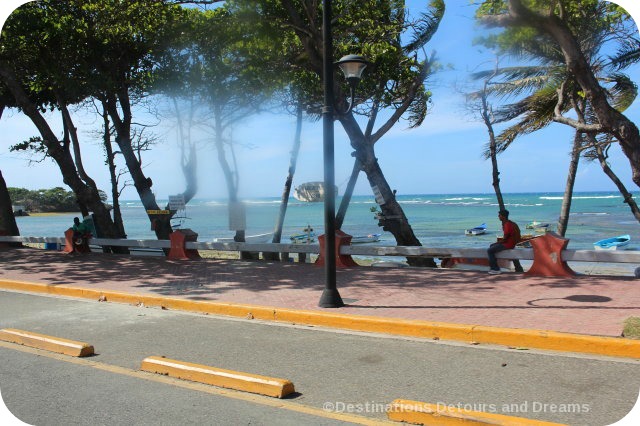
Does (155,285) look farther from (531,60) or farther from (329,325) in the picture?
(531,60)

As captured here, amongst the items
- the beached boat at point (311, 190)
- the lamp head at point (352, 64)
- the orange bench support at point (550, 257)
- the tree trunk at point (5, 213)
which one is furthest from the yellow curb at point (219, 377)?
the beached boat at point (311, 190)

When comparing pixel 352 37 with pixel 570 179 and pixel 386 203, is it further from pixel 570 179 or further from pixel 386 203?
pixel 570 179

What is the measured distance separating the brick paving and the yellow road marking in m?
3.03

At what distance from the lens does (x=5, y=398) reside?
4.68m

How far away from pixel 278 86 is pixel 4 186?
11.0 meters

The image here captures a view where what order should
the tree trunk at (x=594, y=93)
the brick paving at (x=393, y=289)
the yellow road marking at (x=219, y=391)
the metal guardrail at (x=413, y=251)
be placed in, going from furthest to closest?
the metal guardrail at (x=413, y=251) < the tree trunk at (x=594, y=93) < the brick paving at (x=393, y=289) < the yellow road marking at (x=219, y=391)

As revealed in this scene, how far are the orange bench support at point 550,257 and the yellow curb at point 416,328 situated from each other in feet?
14.6

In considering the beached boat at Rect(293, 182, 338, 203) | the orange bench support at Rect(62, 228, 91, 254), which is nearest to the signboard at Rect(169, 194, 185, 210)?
the orange bench support at Rect(62, 228, 91, 254)

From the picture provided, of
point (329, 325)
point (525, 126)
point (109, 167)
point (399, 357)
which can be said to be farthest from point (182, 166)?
point (399, 357)

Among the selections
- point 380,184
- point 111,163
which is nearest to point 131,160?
point 111,163

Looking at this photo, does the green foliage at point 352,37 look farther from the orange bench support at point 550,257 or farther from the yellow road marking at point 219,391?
the yellow road marking at point 219,391

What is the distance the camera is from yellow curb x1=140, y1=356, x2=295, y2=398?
4.73 m

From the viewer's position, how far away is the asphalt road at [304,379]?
4.28 metres

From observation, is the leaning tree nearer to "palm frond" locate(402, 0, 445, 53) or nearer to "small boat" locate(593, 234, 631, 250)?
"palm frond" locate(402, 0, 445, 53)
